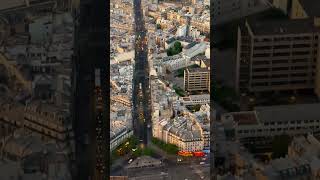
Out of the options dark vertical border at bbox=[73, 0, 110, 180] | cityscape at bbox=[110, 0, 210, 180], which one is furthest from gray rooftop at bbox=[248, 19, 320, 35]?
dark vertical border at bbox=[73, 0, 110, 180]

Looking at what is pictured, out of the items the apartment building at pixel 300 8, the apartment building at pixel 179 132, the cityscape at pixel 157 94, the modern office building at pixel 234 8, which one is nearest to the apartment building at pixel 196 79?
the cityscape at pixel 157 94

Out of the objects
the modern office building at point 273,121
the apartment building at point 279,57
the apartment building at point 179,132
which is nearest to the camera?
the apartment building at point 179,132

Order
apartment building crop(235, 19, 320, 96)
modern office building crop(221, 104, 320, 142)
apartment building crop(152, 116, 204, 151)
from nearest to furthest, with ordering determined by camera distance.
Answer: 1. apartment building crop(152, 116, 204, 151)
2. modern office building crop(221, 104, 320, 142)
3. apartment building crop(235, 19, 320, 96)

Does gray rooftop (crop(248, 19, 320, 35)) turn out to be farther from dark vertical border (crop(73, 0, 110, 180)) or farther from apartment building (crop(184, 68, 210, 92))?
dark vertical border (crop(73, 0, 110, 180))

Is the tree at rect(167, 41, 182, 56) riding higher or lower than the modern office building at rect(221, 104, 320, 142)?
higher

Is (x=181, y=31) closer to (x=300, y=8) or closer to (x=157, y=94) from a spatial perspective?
(x=157, y=94)

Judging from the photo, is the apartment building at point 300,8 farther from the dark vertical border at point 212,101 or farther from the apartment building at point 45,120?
the apartment building at point 45,120

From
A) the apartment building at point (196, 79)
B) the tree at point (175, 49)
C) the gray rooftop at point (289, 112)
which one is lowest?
the gray rooftop at point (289, 112)
